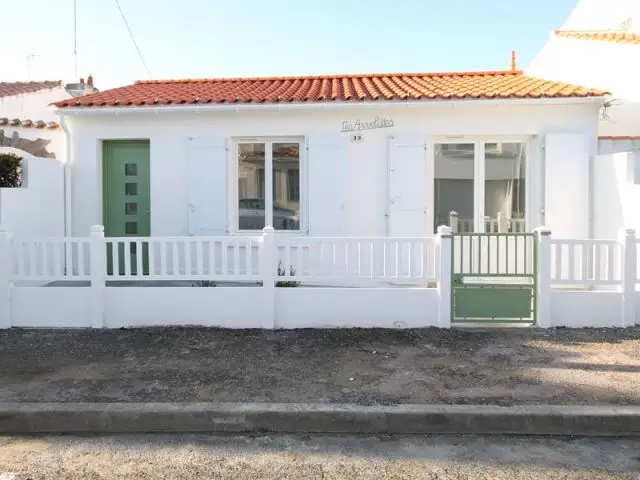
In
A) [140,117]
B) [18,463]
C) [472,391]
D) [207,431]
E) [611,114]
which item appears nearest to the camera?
[18,463]

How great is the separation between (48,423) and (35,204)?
4444 mm

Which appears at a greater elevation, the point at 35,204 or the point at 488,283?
the point at 35,204

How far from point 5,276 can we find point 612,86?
32.9 ft

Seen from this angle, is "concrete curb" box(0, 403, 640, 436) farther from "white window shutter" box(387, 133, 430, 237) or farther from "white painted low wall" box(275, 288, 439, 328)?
"white window shutter" box(387, 133, 430, 237)

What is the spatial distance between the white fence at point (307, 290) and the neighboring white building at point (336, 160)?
1.76 m

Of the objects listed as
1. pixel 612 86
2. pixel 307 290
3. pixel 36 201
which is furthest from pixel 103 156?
pixel 612 86

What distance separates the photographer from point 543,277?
19.5 ft

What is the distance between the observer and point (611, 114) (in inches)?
360

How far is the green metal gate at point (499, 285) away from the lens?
6.00m

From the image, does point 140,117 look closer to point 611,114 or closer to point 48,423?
point 48,423

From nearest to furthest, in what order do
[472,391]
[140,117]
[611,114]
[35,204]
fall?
[472,391]
[35,204]
[140,117]
[611,114]

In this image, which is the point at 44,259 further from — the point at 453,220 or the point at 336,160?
the point at 453,220

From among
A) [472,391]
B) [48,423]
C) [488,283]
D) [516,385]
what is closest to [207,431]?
[48,423]

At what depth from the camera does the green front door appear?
8438 millimetres
